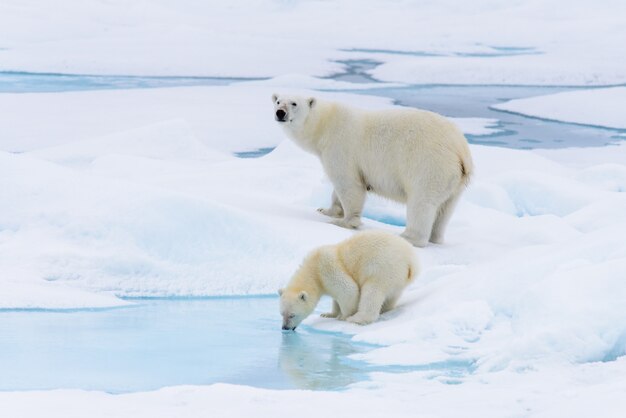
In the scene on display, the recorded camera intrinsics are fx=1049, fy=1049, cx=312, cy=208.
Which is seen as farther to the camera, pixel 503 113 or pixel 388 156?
pixel 503 113

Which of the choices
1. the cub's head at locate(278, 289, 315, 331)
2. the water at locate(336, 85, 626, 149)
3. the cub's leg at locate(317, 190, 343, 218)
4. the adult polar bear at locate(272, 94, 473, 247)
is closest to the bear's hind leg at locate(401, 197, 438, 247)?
the adult polar bear at locate(272, 94, 473, 247)

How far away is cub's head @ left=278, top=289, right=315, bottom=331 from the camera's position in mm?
4430

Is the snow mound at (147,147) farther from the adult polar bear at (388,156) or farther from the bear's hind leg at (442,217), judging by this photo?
the bear's hind leg at (442,217)

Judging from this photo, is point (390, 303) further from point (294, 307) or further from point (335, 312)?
point (294, 307)

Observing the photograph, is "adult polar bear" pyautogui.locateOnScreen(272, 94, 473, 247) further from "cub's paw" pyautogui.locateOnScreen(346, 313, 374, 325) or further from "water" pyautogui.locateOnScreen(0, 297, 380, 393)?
"cub's paw" pyautogui.locateOnScreen(346, 313, 374, 325)

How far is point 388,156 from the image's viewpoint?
20.9ft

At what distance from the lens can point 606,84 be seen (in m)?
17.9

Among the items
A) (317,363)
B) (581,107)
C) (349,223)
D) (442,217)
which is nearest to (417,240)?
(442,217)

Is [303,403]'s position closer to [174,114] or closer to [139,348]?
[139,348]

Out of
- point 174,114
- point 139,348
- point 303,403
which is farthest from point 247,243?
point 174,114

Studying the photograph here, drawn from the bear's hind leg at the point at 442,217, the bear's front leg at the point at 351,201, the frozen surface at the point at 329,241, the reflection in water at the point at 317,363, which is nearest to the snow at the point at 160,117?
the frozen surface at the point at 329,241

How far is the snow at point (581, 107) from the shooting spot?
14.5 m

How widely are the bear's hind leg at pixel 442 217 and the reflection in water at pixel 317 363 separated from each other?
83.0 inches

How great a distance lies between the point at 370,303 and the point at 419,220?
1.88 meters
